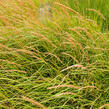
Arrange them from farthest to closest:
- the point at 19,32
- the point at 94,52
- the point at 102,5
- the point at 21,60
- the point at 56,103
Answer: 1. the point at 102,5
2. the point at 19,32
3. the point at 21,60
4. the point at 94,52
5. the point at 56,103

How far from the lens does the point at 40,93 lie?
66.9 inches

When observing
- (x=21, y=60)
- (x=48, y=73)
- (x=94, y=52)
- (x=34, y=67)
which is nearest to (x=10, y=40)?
(x=21, y=60)

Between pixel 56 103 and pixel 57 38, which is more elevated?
pixel 57 38

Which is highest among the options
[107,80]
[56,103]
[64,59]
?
[64,59]

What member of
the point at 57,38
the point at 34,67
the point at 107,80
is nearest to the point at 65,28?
the point at 57,38

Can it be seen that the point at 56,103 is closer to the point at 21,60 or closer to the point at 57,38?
the point at 21,60

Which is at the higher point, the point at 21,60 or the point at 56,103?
the point at 21,60

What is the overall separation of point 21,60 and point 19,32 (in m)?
0.39

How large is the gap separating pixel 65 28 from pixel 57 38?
243mm

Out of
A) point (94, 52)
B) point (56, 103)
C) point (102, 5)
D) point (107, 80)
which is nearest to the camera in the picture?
point (56, 103)

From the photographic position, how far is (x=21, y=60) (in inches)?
83.2

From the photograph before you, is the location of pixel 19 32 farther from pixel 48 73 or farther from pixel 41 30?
pixel 48 73

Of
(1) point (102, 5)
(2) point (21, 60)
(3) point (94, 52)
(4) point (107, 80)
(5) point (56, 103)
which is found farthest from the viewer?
(1) point (102, 5)

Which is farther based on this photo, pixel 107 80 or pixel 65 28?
pixel 65 28
